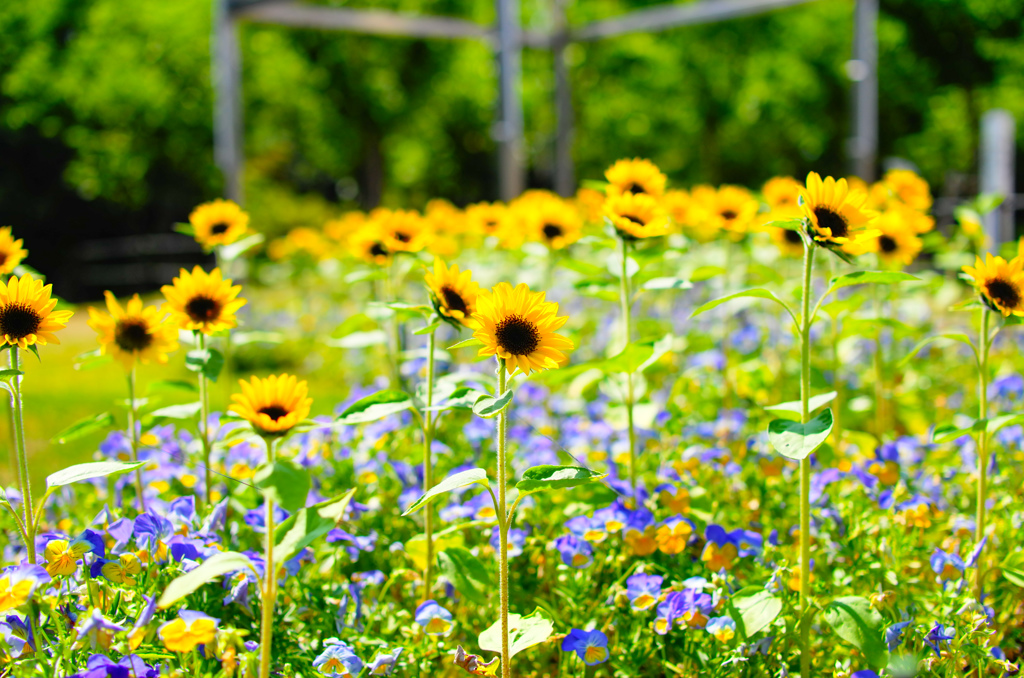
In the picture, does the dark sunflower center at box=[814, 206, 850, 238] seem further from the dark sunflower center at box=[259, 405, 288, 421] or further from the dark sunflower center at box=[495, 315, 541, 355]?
the dark sunflower center at box=[259, 405, 288, 421]

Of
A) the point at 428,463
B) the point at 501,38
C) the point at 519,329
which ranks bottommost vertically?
the point at 428,463

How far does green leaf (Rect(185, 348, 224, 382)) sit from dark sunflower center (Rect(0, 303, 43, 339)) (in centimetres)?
29

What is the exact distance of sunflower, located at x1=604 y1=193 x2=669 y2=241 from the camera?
1.84 metres

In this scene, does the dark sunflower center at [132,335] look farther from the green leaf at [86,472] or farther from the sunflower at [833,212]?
the sunflower at [833,212]

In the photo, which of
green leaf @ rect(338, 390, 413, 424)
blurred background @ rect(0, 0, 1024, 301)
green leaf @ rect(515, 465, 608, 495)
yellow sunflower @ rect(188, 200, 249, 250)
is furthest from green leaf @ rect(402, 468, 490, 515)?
blurred background @ rect(0, 0, 1024, 301)

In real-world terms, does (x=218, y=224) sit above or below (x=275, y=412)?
above

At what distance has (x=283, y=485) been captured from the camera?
1037 millimetres

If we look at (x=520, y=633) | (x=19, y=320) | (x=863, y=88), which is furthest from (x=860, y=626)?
(x=863, y=88)

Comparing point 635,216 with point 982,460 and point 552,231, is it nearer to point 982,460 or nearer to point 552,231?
point 552,231

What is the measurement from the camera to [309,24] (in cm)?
662

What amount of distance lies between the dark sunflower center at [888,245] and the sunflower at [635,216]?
2.79ft

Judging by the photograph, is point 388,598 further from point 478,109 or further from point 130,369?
point 478,109

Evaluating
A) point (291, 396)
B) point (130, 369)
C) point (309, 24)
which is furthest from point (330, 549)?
point (309, 24)

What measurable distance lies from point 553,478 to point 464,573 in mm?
318
